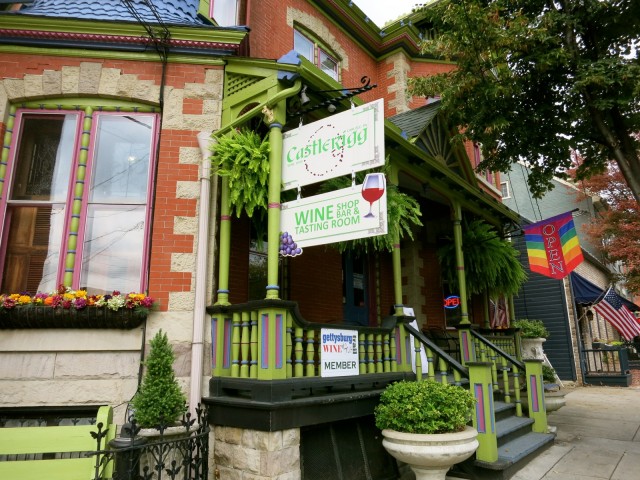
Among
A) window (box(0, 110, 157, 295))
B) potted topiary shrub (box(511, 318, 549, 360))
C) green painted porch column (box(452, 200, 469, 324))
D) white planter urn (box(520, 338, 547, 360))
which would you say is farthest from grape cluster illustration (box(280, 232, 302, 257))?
white planter urn (box(520, 338, 547, 360))

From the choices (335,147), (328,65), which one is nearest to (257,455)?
(335,147)

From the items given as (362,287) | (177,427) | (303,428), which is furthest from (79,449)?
(362,287)

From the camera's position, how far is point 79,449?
13.3 feet

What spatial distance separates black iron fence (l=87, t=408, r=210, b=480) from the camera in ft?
12.4

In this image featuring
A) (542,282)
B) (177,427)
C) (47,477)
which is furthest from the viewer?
(542,282)

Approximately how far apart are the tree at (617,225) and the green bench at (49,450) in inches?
731

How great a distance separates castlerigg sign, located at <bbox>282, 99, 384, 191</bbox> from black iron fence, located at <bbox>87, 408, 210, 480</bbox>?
8.84ft

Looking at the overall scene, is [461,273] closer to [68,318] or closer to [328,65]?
[328,65]

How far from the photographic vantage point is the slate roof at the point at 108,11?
18.9 feet

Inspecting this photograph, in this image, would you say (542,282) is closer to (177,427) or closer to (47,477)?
(177,427)

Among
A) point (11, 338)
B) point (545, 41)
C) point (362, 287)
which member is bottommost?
point (11, 338)

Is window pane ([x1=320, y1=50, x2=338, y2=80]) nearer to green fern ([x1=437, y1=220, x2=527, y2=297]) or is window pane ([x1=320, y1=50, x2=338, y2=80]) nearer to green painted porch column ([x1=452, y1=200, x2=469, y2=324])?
green painted porch column ([x1=452, y1=200, x2=469, y2=324])

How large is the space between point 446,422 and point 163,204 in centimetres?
403

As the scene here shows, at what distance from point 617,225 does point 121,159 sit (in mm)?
21018
